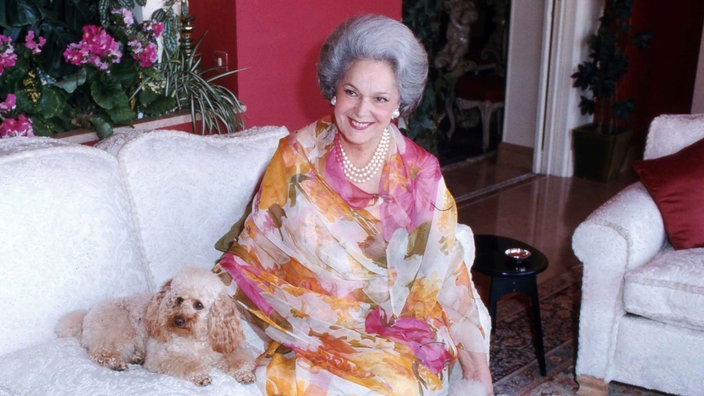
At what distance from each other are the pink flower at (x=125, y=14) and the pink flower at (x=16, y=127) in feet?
1.85

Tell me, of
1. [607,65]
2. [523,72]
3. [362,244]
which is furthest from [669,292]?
[523,72]

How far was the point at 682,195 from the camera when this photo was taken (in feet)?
9.51

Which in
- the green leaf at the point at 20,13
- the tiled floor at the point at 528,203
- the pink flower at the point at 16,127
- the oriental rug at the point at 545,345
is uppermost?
the green leaf at the point at 20,13

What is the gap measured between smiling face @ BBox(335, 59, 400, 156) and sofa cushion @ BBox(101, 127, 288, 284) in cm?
43

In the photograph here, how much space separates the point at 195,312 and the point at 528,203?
3.75m

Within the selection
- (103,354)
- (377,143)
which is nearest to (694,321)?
(377,143)

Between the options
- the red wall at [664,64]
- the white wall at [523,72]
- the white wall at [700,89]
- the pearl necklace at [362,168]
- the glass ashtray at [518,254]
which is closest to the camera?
the pearl necklace at [362,168]

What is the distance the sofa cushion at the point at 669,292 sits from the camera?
2604 millimetres

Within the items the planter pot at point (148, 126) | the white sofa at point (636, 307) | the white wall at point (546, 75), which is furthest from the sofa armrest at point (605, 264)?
the white wall at point (546, 75)

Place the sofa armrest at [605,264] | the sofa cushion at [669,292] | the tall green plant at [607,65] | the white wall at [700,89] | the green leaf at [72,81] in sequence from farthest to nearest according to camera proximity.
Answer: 1. the tall green plant at [607,65]
2. the white wall at [700,89]
3. the green leaf at [72,81]
4. the sofa armrest at [605,264]
5. the sofa cushion at [669,292]

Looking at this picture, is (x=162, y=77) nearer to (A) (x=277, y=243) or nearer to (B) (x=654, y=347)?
(A) (x=277, y=243)

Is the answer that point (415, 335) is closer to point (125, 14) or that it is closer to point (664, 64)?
point (125, 14)

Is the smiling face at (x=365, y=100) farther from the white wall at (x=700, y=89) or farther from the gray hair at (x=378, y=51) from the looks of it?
the white wall at (x=700, y=89)

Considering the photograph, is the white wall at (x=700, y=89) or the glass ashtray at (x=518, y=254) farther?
the white wall at (x=700, y=89)
